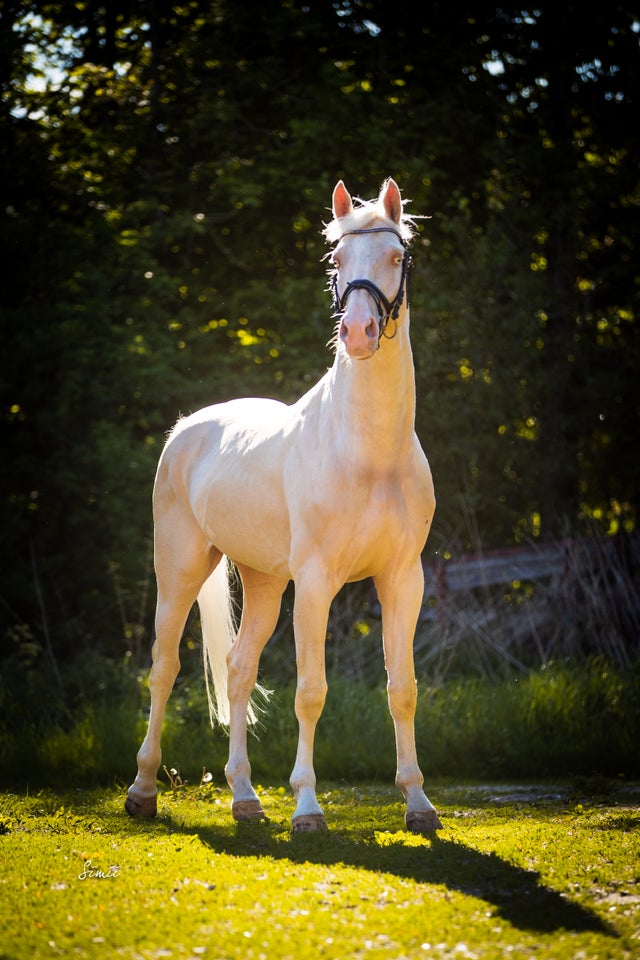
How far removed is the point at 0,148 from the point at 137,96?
67.4 inches

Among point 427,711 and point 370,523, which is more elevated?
point 370,523

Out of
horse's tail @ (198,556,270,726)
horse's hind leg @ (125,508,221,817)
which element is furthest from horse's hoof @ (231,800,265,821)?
horse's tail @ (198,556,270,726)

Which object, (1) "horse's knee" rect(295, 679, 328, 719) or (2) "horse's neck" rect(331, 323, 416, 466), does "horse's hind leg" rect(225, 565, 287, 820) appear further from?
(2) "horse's neck" rect(331, 323, 416, 466)

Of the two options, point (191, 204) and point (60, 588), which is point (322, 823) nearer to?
point (60, 588)

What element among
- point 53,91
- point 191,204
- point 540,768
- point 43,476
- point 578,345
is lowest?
point 540,768

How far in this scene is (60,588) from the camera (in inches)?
455

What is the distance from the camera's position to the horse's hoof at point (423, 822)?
525cm

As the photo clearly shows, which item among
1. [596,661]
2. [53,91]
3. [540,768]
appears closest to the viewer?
[540,768]

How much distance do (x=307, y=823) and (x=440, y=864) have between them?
0.83 meters

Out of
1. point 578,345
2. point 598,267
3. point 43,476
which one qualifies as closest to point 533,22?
point 598,267

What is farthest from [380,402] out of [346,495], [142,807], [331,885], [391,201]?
[142,807]

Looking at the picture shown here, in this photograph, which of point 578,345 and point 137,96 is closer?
point 578,345

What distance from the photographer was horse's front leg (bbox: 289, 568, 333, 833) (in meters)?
5.23

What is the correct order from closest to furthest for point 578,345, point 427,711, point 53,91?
point 427,711 < point 578,345 < point 53,91
